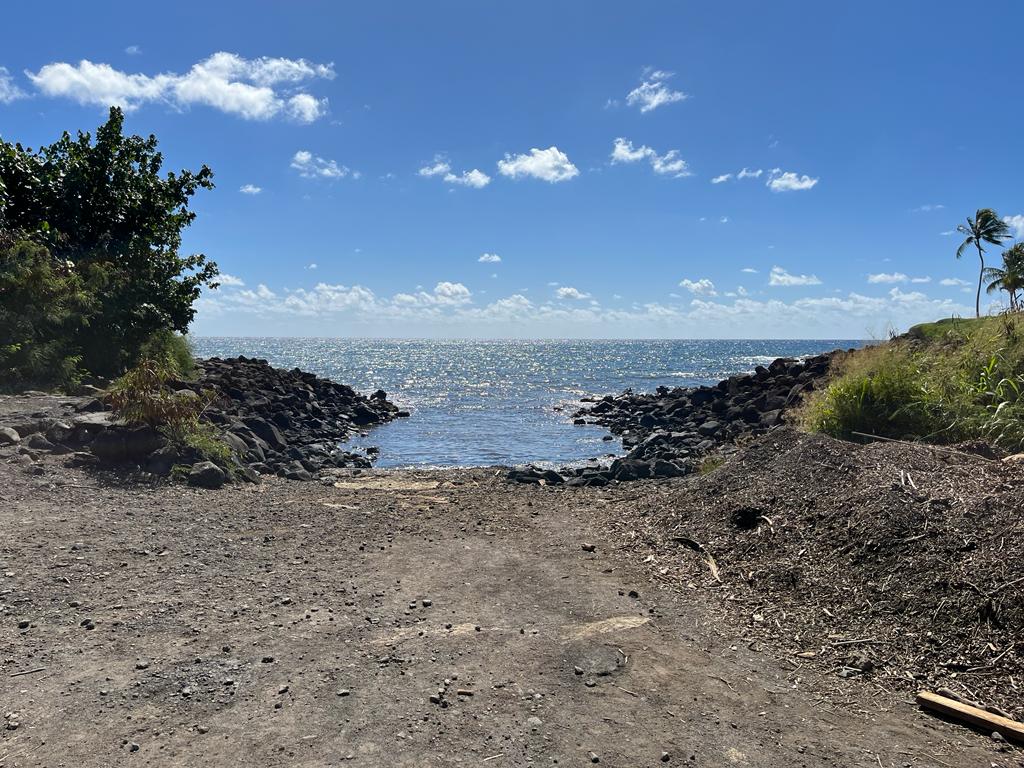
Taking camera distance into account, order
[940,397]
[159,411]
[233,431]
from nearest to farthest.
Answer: [940,397], [159,411], [233,431]

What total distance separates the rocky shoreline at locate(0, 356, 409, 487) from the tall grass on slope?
9.64m

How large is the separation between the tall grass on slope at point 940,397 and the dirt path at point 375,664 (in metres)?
5.23

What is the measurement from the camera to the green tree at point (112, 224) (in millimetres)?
18578

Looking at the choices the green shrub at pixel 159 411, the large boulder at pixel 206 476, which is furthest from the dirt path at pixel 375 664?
the green shrub at pixel 159 411

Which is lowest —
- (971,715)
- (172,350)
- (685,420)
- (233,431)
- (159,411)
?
(685,420)

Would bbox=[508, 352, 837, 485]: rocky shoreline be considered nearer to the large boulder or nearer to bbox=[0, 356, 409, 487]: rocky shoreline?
bbox=[0, 356, 409, 487]: rocky shoreline

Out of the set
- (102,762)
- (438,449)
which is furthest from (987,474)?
(438,449)

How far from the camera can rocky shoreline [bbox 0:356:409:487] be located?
9.55m

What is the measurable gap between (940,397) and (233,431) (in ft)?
46.5

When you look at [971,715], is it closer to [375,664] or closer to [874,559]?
[874,559]

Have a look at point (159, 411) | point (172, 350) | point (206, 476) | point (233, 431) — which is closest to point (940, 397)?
point (206, 476)

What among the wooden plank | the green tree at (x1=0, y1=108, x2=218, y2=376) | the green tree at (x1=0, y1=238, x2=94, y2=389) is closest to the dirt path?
the wooden plank

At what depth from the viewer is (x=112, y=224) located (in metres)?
20.1

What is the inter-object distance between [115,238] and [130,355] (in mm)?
3742
